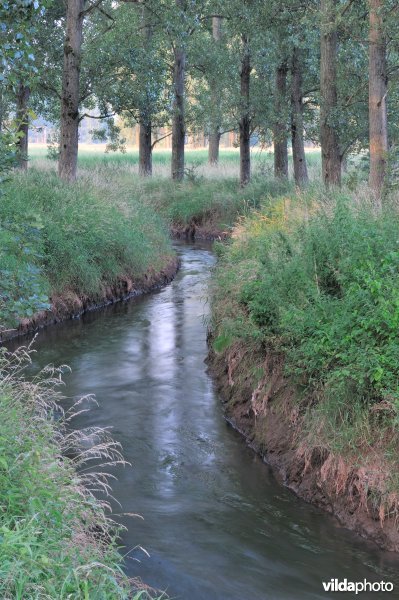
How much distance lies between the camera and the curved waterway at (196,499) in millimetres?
5516

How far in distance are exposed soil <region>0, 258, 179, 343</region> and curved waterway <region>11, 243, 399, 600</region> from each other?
0.78 m

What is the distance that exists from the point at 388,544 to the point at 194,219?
68.0ft

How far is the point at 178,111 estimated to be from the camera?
26.0m

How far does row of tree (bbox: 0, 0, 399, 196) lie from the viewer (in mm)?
13516

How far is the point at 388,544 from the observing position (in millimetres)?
5875

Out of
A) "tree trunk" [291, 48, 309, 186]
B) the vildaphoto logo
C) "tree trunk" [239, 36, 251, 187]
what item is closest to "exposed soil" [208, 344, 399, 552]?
the vildaphoto logo

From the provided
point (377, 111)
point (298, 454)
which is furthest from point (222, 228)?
point (298, 454)

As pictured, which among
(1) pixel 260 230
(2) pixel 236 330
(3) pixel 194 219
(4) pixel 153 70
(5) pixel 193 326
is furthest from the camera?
(3) pixel 194 219

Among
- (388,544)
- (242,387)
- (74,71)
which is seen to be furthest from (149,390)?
(74,71)

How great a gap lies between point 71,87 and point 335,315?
12.5 meters

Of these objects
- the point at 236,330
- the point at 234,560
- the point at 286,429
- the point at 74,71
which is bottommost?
the point at 234,560

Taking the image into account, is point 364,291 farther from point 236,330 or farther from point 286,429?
point 236,330

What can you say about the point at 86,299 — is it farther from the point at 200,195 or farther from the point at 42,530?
the point at 200,195

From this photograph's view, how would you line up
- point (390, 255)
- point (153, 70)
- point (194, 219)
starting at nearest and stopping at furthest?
point (390, 255), point (153, 70), point (194, 219)
